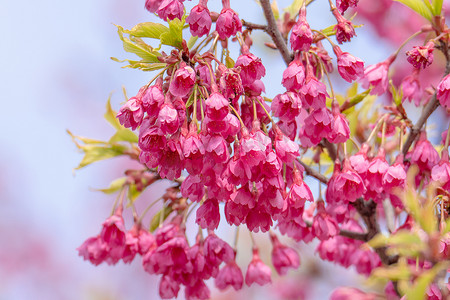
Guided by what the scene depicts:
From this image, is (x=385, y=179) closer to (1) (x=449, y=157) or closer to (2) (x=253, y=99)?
(1) (x=449, y=157)

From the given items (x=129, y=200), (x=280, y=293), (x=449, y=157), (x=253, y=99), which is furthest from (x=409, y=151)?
(x=280, y=293)

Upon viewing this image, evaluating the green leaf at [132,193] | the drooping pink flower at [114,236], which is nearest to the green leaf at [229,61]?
the drooping pink flower at [114,236]

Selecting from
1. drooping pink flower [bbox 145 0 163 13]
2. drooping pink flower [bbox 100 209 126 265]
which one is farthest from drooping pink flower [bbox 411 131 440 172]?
drooping pink flower [bbox 100 209 126 265]

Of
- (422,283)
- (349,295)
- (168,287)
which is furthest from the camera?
(349,295)

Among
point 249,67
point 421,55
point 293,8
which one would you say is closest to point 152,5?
point 249,67

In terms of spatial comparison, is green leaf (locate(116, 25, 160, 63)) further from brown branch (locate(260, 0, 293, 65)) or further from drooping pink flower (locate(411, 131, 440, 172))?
drooping pink flower (locate(411, 131, 440, 172))

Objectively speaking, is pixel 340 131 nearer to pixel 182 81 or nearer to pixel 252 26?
Answer: pixel 252 26
